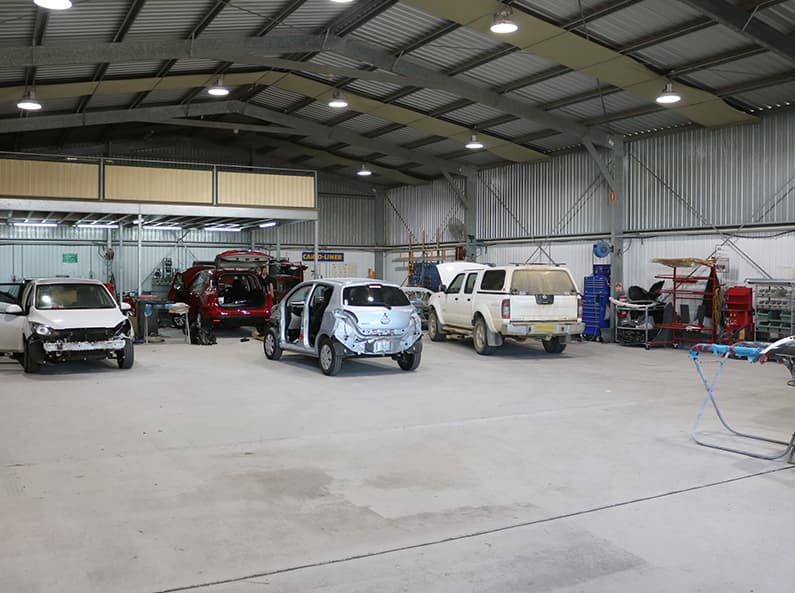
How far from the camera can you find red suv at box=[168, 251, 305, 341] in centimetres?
1614

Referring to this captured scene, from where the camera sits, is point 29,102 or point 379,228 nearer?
point 29,102

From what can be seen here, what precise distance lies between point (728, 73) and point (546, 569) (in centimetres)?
1269

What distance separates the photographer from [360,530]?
4.56 meters

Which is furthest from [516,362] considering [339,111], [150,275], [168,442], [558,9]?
[150,275]

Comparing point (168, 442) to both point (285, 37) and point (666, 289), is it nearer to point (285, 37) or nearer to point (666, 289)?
point (285, 37)

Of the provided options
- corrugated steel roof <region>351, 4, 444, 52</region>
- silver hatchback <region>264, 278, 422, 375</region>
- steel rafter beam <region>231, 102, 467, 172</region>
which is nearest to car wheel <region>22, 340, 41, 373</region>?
silver hatchback <region>264, 278, 422, 375</region>

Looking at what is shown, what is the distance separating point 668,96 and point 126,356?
10818 mm

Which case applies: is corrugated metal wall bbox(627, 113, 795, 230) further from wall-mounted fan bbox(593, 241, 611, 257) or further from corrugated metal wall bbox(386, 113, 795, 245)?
wall-mounted fan bbox(593, 241, 611, 257)

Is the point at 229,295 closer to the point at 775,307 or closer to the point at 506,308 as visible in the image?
the point at 506,308

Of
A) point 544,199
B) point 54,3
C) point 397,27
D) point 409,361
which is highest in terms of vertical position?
point 397,27

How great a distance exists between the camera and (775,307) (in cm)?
1424

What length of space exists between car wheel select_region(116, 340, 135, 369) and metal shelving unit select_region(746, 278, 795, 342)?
39.5 ft

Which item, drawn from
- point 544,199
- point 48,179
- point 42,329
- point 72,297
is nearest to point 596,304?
point 544,199

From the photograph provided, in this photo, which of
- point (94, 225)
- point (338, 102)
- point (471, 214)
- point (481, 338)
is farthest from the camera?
point (471, 214)
